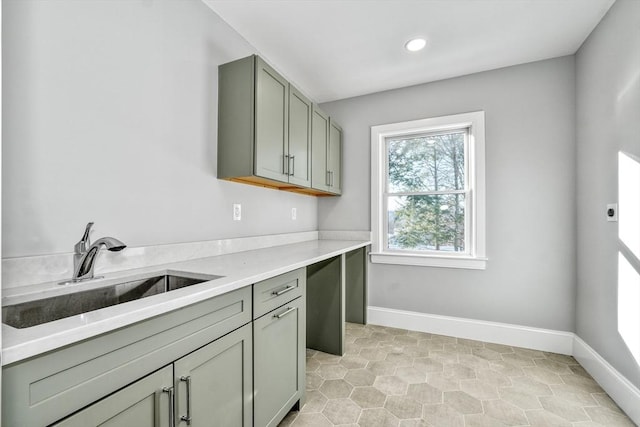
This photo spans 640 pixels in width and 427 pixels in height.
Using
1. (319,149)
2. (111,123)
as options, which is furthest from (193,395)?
(319,149)

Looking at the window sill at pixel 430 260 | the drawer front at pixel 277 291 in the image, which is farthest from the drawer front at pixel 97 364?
the window sill at pixel 430 260

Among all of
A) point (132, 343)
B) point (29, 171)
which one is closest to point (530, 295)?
point (132, 343)

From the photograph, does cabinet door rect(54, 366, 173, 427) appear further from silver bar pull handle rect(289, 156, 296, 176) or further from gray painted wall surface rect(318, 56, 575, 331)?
gray painted wall surface rect(318, 56, 575, 331)

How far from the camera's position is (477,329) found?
2.78 metres

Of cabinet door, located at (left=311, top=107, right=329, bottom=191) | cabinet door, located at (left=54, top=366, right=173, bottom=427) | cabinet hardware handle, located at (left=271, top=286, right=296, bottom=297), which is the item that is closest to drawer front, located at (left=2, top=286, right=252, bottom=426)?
cabinet door, located at (left=54, top=366, right=173, bottom=427)

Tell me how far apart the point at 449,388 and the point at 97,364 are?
6.72 feet

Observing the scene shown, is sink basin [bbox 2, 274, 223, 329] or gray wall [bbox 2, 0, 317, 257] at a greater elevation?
gray wall [bbox 2, 0, 317, 257]

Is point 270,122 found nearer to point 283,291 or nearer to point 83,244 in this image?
point 283,291

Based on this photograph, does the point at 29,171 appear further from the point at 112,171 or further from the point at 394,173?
the point at 394,173

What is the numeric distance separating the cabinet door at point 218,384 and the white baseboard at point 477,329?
209cm

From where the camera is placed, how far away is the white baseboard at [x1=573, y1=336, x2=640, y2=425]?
1.70 metres

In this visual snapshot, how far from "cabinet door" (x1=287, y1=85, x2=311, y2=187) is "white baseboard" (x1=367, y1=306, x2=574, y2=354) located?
166cm

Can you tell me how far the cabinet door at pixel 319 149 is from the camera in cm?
269

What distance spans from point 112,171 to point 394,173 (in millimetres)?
2570
